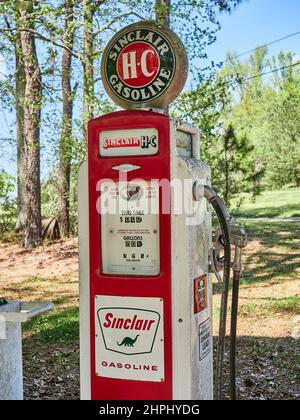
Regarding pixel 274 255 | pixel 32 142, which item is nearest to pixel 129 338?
pixel 274 255

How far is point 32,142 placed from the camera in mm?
11453

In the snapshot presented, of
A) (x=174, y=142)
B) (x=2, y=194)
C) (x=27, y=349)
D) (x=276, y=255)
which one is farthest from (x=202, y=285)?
(x=2, y=194)

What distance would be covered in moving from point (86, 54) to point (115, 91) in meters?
6.08

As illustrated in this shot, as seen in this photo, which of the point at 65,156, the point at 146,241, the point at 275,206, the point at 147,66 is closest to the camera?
the point at 146,241

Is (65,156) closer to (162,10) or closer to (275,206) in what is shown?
(162,10)

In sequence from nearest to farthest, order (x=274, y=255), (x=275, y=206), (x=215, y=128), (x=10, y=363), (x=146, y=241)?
(x=146, y=241) → (x=10, y=363) → (x=215, y=128) → (x=274, y=255) → (x=275, y=206)

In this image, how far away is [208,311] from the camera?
2.97 metres

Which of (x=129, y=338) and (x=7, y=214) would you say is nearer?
(x=129, y=338)

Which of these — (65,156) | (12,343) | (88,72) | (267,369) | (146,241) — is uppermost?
(88,72)

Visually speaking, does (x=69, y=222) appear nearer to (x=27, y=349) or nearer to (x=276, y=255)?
(x=276, y=255)

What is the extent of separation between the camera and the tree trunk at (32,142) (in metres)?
10.8

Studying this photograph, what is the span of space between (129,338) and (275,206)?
19.9 metres

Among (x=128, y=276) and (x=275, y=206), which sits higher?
(x=275, y=206)

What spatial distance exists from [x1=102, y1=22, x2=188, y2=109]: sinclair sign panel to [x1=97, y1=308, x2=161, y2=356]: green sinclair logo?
111 cm
